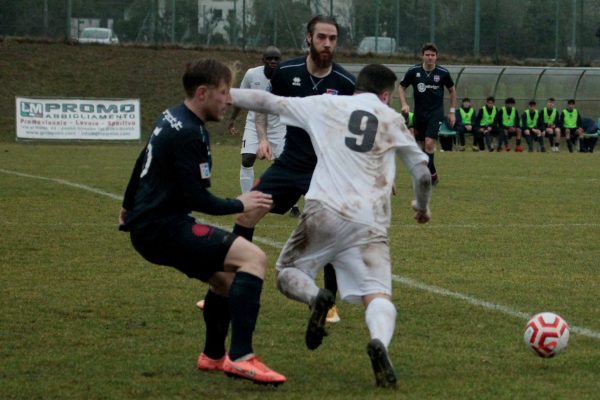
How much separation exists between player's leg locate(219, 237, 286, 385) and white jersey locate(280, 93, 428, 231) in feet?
1.71

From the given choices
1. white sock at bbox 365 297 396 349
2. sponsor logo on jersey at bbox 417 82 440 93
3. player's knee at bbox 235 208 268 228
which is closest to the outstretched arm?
white sock at bbox 365 297 396 349

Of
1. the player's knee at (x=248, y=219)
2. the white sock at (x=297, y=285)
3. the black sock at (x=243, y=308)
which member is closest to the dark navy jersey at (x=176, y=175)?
the black sock at (x=243, y=308)

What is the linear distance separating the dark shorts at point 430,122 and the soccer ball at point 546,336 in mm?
11640

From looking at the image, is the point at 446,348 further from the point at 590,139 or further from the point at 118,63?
the point at 118,63

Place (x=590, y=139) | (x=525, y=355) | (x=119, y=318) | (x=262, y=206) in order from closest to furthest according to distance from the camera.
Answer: (x=262, y=206), (x=525, y=355), (x=119, y=318), (x=590, y=139)

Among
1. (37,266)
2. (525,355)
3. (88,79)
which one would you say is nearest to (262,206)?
(525,355)

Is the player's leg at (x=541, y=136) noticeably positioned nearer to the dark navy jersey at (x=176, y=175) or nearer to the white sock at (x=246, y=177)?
the white sock at (x=246, y=177)

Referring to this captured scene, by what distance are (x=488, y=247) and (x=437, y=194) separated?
5877 mm

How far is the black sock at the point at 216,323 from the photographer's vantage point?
19.3 ft

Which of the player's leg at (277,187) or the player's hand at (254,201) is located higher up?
the player's hand at (254,201)

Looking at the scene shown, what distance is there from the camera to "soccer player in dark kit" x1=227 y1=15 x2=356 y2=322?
7.55 meters

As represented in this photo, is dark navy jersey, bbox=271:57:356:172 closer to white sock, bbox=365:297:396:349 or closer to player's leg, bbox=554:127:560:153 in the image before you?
white sock, bbox=365:297:396:349

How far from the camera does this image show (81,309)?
7523mm

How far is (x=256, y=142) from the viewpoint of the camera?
12750 mm
